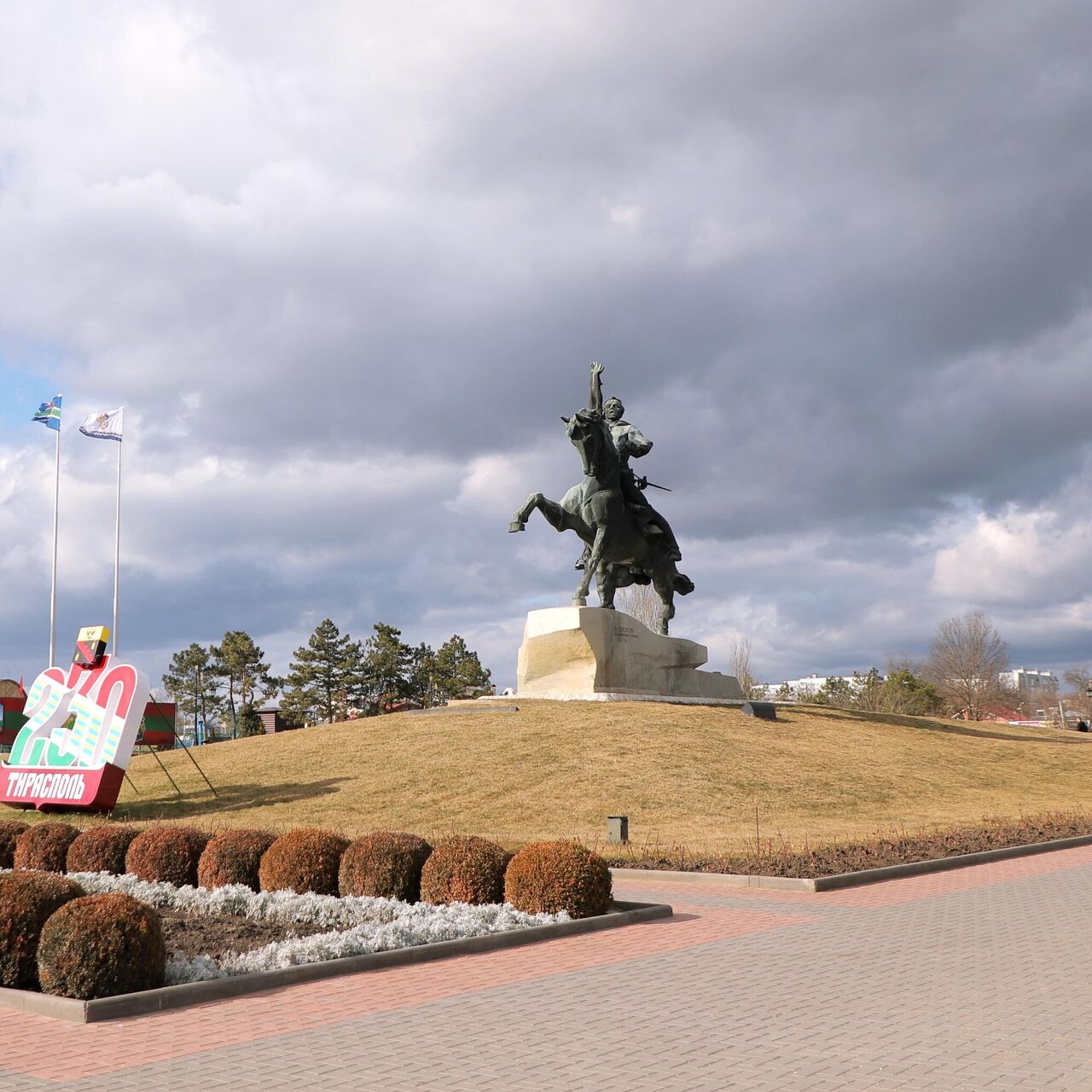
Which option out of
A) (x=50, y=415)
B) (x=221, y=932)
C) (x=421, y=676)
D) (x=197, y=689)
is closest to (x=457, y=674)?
(x=421, y=676)

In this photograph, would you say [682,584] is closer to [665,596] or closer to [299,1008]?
[665,596]

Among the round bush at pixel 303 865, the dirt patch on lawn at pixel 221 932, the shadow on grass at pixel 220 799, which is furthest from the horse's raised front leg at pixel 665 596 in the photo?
the dirt patch on lawn at pixel 221 932

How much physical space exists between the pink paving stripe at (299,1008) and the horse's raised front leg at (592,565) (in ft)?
72.7

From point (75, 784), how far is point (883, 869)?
16.4m

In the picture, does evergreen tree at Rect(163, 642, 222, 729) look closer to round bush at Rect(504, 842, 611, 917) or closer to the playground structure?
the playground structure

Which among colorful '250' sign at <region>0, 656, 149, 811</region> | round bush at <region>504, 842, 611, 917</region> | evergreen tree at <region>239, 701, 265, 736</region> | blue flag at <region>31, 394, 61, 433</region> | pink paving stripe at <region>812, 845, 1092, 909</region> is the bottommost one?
pink paving stripe at <region>812, 845, 1092, 909</region>

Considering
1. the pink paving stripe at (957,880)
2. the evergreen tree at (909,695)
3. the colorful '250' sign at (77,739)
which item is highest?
the evergreen tree at (909,695)

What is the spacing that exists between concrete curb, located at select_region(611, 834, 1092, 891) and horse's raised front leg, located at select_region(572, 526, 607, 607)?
17.1 metres

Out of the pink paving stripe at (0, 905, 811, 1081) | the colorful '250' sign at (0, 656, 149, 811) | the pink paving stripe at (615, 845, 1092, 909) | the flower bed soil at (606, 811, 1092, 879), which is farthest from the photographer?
the colorful '250' sign at (0, 656, 149, 811)

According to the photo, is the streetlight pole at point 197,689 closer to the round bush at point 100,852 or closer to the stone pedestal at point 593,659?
the stone pedestal at point 593,659

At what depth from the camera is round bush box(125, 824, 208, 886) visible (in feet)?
42.8

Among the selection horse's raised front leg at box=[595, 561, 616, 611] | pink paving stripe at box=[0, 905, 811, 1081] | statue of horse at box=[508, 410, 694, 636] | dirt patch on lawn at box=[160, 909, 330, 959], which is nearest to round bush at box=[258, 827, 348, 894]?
dirt patch on lawn at box=[160, 909, 330, 959]

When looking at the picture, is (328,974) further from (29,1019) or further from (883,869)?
(883,869)

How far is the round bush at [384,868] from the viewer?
38.1 ft
